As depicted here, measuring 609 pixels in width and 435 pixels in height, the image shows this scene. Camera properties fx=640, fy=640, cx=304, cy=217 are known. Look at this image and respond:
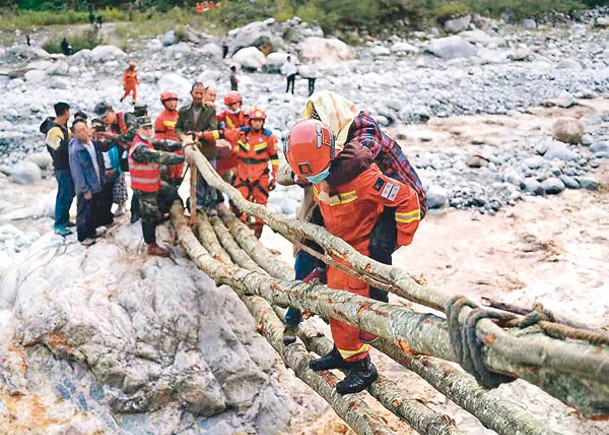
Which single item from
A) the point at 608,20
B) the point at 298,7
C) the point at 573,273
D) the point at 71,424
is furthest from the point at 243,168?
the point at 608,20

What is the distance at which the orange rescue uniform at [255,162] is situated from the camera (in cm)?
637

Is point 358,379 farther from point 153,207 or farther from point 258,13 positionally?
point 258,13

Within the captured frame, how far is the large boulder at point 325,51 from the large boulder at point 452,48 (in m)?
2.82

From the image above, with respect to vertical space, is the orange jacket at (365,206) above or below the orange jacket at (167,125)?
above

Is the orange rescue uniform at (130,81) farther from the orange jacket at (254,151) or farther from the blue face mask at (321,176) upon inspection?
the blue face mask at (321,176)

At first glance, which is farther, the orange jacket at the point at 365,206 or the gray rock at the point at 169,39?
the gray rock at the point at 169,39

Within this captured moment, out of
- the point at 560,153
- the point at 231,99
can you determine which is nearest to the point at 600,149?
the point at 560,153

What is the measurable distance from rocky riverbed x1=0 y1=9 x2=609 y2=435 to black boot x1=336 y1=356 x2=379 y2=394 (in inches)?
49.3

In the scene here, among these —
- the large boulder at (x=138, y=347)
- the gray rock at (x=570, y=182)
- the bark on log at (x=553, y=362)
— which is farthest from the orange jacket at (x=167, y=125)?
the gray rock at (x=570, y=182)

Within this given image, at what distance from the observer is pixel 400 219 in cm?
326

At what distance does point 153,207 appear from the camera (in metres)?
5.02

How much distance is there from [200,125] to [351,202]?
3111 mm

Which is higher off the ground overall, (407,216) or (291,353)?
(407,216)

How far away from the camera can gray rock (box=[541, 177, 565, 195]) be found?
32.3 feet
